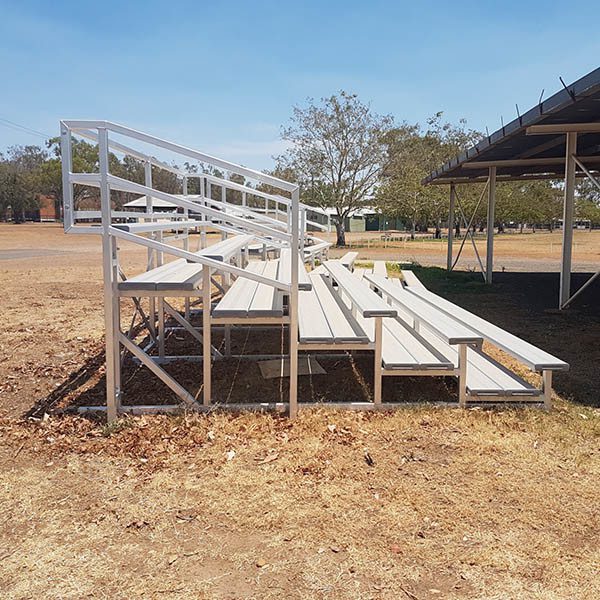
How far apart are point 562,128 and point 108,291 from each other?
6.02 meters

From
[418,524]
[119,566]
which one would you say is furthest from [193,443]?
[418,524]

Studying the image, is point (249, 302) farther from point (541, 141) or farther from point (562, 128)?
point (541, 141)

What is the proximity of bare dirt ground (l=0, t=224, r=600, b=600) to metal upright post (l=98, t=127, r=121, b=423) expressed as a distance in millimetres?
229

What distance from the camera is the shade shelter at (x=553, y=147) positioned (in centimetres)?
582

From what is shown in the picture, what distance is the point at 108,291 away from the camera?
372cm

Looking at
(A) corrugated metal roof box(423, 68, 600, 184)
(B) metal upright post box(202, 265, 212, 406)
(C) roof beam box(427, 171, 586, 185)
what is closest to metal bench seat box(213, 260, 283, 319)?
(B) metal upright post box(202, 265, 212, 406)

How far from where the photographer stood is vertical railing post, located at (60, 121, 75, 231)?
141 inches

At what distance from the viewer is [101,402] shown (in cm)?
430

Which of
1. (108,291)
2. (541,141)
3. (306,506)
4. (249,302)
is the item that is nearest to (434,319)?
(249,302)

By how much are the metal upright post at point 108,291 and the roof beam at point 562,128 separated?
5401mm

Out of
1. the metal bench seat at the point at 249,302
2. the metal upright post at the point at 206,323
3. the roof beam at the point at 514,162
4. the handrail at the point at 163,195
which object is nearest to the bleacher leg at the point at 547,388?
the metal bench seat at the point at 249,302

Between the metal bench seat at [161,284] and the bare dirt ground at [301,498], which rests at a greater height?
the metal bench seat at [161,284]

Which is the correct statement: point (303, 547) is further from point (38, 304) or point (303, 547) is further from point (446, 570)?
point (38, 304)

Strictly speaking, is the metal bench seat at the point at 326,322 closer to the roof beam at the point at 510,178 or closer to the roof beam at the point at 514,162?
the roof beam at the point at 514,162
